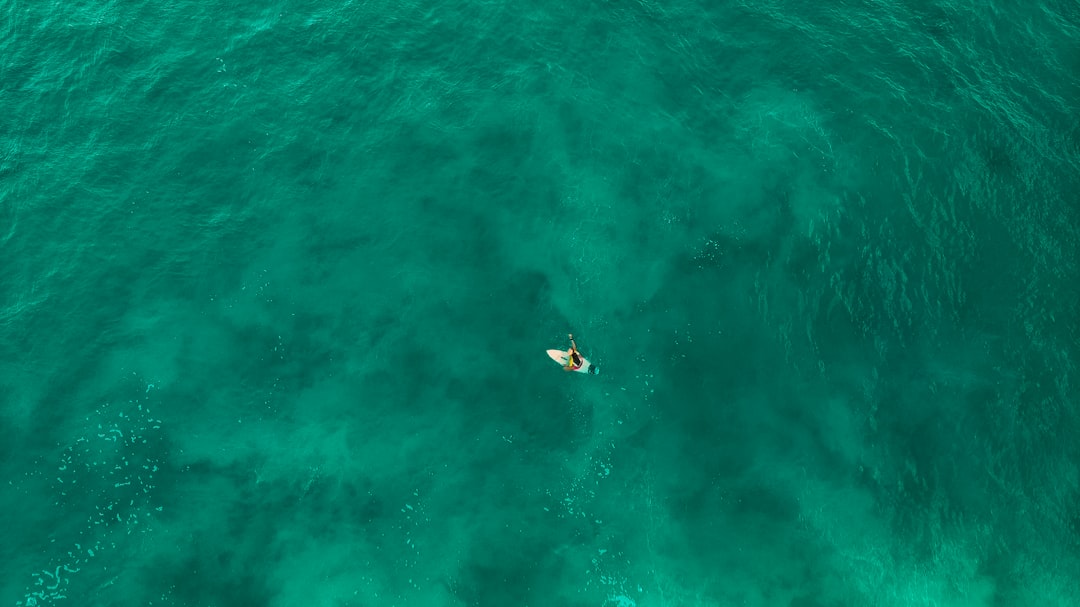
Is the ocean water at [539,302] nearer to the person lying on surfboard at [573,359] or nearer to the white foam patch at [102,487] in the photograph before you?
the white foam patch at [102,487]

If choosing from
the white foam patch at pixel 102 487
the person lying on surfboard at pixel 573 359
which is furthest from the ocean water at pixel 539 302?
the person lying on surfboard at pixel 573 359

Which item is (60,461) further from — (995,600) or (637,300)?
(995,600)

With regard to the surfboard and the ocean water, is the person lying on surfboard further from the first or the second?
the ocean water

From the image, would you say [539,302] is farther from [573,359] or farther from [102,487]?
[102,487]

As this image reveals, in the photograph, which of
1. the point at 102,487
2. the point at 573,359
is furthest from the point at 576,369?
the point at 102,487

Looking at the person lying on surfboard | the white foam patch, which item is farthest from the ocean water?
the person lying on surfboard

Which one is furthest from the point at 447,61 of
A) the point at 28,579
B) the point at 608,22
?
the point at 28,579

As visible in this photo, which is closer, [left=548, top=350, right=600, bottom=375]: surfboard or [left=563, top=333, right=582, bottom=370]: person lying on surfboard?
[left=563, top=333, right=582, bottom=370]: person lying on surfboard

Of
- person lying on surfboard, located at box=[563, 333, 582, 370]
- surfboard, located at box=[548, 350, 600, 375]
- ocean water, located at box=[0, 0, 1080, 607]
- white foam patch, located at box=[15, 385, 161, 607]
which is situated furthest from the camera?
surfboard, located at box=[548, 350, 600, 375]
